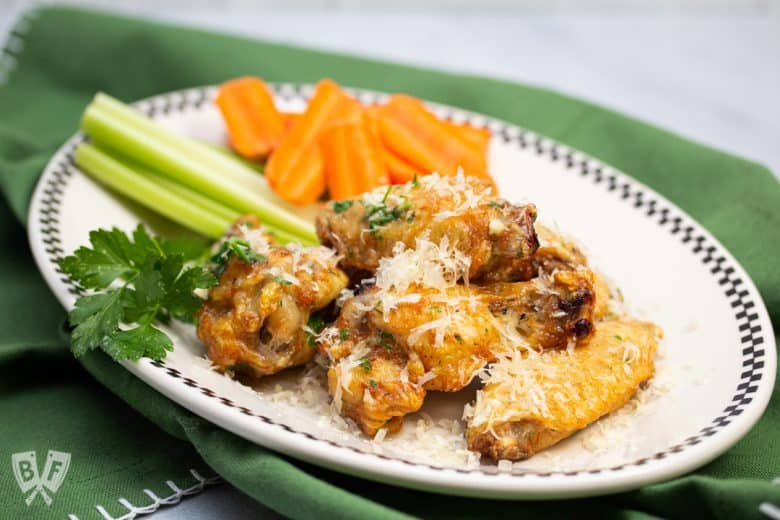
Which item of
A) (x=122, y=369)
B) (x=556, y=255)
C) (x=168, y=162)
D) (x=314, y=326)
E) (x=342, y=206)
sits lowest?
(x=122, y=369)

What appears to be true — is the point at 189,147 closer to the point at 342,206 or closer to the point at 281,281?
the point at 342,206

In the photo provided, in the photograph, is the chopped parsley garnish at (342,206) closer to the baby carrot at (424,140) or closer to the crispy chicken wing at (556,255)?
the crispy chicken wing at (556,255)

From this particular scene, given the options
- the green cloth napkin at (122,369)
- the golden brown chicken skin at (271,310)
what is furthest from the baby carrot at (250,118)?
the golden brown chicken skin at (271,310)

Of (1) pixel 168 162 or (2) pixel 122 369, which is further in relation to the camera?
(1) pixel 168 162

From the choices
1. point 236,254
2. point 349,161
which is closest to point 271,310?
point 236,254

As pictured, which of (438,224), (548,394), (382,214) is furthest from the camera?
(382,214)

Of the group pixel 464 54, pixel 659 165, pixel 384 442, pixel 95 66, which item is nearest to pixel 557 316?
pixel 384 442

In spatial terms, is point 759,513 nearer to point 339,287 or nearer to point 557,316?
point 557,316
